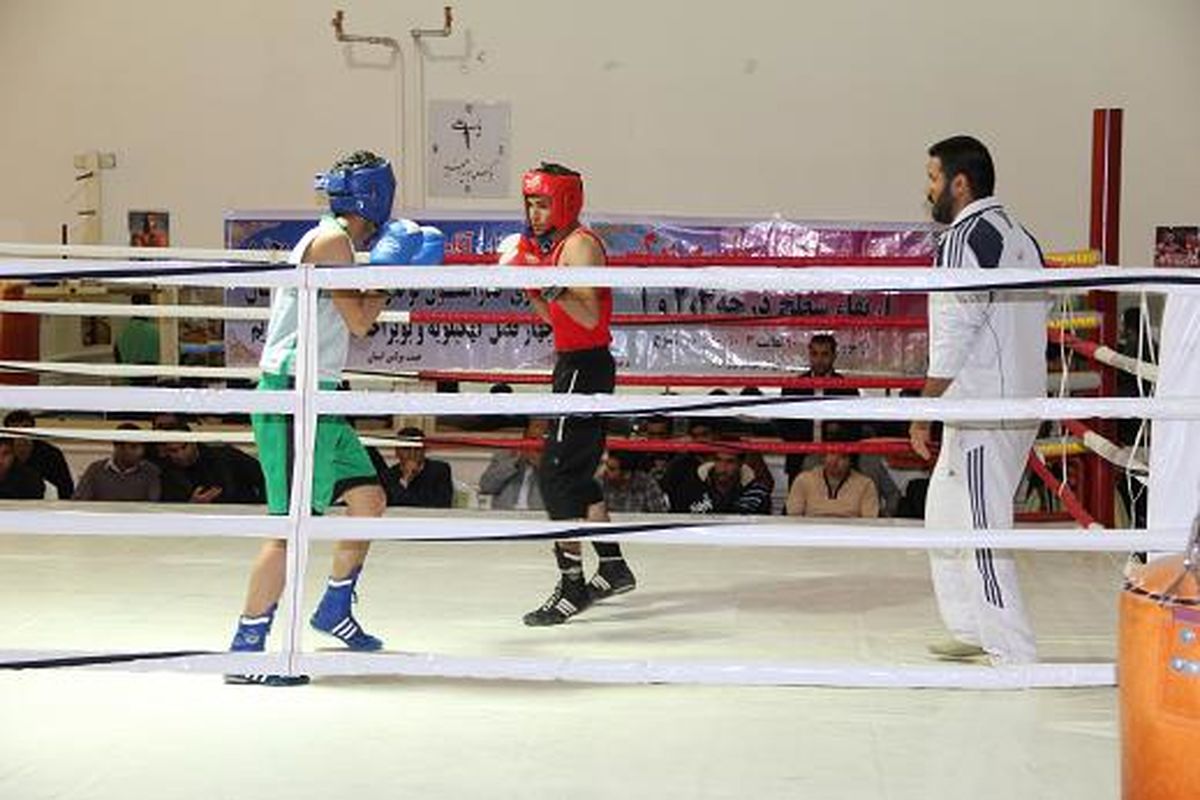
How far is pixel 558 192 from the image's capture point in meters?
4.28

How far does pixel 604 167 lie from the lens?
8219mm

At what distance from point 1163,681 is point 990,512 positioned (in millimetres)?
1266

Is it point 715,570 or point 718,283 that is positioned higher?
point 718,283

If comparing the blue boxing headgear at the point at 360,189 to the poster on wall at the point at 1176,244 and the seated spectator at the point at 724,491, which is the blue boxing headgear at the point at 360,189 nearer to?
the seated spectator at the point at 724,491

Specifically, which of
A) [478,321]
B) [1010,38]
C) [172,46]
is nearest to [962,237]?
[478,321]

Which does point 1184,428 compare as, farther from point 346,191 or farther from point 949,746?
point 346,191

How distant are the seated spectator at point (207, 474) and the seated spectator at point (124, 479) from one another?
0.22 meters

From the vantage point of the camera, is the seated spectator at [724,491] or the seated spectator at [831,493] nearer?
the seated spectator at [831,493]

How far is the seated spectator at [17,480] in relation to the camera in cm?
667

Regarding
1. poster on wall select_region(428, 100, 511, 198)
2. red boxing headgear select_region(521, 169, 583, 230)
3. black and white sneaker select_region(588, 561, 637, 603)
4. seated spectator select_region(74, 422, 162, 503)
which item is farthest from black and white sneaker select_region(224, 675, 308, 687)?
poster on wall select_region(428, 100, 511, 198)

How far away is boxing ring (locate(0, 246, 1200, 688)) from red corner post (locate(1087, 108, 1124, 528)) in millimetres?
2152

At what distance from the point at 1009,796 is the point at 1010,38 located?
571cm

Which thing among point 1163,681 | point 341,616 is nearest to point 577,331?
point 341,616

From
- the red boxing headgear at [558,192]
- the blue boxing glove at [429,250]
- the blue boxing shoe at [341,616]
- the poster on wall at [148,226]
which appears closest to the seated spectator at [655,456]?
the red boxing headgear at [558,192]
